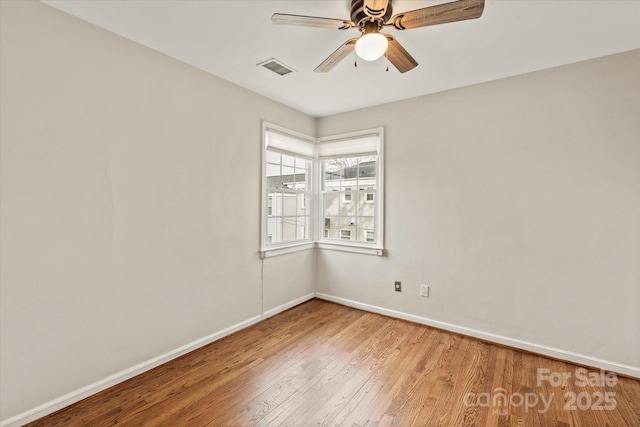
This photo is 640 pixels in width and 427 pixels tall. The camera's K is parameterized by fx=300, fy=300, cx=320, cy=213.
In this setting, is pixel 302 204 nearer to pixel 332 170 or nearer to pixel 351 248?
pixel 332 170

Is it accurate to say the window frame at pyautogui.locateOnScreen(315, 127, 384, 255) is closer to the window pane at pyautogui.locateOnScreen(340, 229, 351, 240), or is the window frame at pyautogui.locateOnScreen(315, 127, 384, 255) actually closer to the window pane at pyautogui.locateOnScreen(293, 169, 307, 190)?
the window pane at pyautogui.locateOnScreen(340, 229, 351, 240)

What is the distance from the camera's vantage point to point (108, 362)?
84.7 inches

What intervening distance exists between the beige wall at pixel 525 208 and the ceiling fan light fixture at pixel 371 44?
1.76 metres

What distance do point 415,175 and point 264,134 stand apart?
1.75 m

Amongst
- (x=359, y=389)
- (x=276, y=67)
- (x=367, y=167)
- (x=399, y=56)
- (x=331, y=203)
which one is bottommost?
(x=359, y=389)

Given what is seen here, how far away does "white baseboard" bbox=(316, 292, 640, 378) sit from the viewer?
7.84 ft

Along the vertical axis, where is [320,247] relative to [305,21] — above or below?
below

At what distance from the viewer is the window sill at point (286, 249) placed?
11.2 ft

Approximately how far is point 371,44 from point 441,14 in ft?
1.26

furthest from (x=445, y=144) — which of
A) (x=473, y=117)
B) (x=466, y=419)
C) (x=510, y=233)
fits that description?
(x=466, y=419)

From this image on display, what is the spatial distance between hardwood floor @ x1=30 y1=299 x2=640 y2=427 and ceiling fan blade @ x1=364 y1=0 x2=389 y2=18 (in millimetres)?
2422

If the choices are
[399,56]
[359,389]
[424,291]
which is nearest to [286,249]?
[424,291]

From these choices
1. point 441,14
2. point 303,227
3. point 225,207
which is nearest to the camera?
point 441,14

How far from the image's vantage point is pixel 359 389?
2156mm
